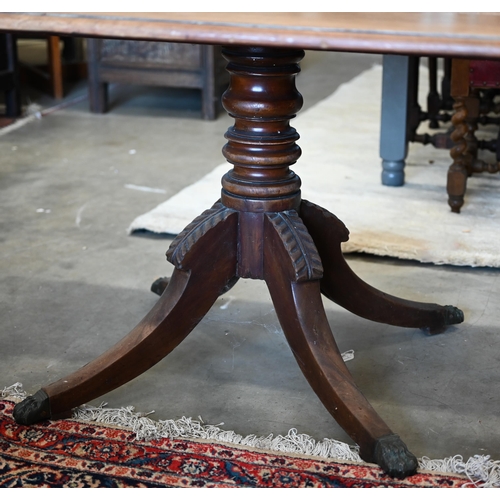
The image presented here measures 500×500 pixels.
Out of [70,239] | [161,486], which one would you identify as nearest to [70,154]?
[70,239]

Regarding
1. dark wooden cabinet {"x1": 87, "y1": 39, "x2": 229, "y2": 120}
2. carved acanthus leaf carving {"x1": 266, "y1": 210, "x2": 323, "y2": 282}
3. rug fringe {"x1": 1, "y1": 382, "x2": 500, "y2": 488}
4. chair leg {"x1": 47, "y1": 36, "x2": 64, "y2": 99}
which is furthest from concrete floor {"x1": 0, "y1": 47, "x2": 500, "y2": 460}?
chair leg {"x1": 47, "y1": 36, "x2": 64, "y2": 99}

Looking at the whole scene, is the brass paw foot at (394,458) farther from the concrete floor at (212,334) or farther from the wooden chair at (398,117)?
the wooden chair at (398,117)

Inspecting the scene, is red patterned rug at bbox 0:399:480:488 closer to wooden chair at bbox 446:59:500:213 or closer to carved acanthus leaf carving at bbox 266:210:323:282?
carved acanthus leaf carving at bbox 266:210:323:282

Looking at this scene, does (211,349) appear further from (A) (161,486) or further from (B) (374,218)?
(B) (374,218)

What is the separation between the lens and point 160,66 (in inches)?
139

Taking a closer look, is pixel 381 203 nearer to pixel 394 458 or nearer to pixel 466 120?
pixel 466 120

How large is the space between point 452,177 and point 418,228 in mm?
197

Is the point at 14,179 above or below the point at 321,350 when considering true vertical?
below

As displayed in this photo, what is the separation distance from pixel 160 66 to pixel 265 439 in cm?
268

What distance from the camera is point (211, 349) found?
4.81ft

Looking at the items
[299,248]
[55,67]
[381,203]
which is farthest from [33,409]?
[55,67]

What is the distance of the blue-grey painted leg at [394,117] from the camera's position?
7.54 ft

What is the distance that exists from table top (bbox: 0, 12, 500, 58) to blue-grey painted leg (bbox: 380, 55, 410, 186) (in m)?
1.31

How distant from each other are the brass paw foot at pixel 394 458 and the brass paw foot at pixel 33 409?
20.1 inches
